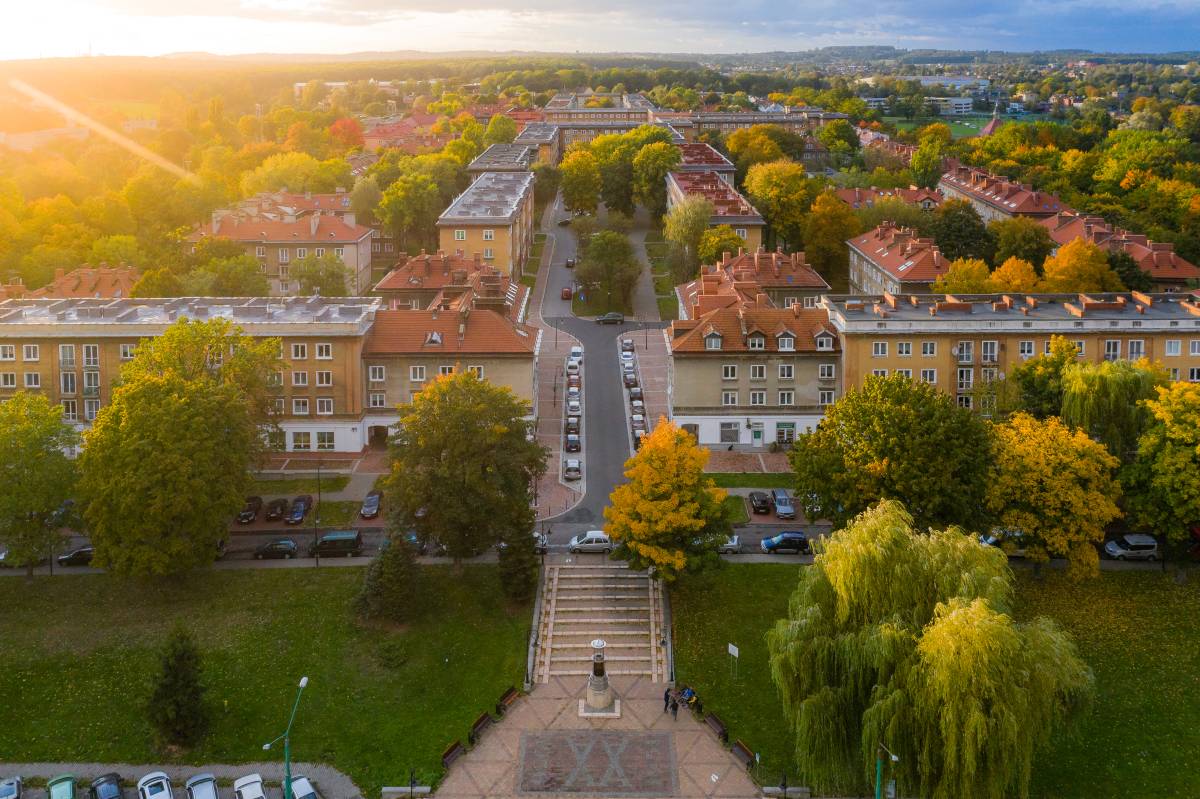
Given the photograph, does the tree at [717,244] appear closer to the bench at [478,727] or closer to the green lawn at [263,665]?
the green lawn at [263,665]

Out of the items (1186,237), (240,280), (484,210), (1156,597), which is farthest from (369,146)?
(1156,597)

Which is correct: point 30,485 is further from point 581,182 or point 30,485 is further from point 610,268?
point 581,182

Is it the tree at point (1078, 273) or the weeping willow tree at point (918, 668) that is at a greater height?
the tree at point (1078, 273)

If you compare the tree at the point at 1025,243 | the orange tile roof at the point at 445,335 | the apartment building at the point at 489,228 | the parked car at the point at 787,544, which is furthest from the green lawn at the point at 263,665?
the tree at the point at 1025,243

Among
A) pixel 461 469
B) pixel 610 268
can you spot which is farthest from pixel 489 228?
pixel 461 469

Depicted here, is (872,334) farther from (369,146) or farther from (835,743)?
(369,146)

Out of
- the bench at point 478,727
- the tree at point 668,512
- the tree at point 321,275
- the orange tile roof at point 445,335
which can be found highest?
the tree at point 321,275

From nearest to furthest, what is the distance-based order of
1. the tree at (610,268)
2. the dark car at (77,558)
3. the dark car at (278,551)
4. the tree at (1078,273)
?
the dark car at (77,558) → the dark car at (278,551) → the tree at (1078,273) → the tree at (610,268)
